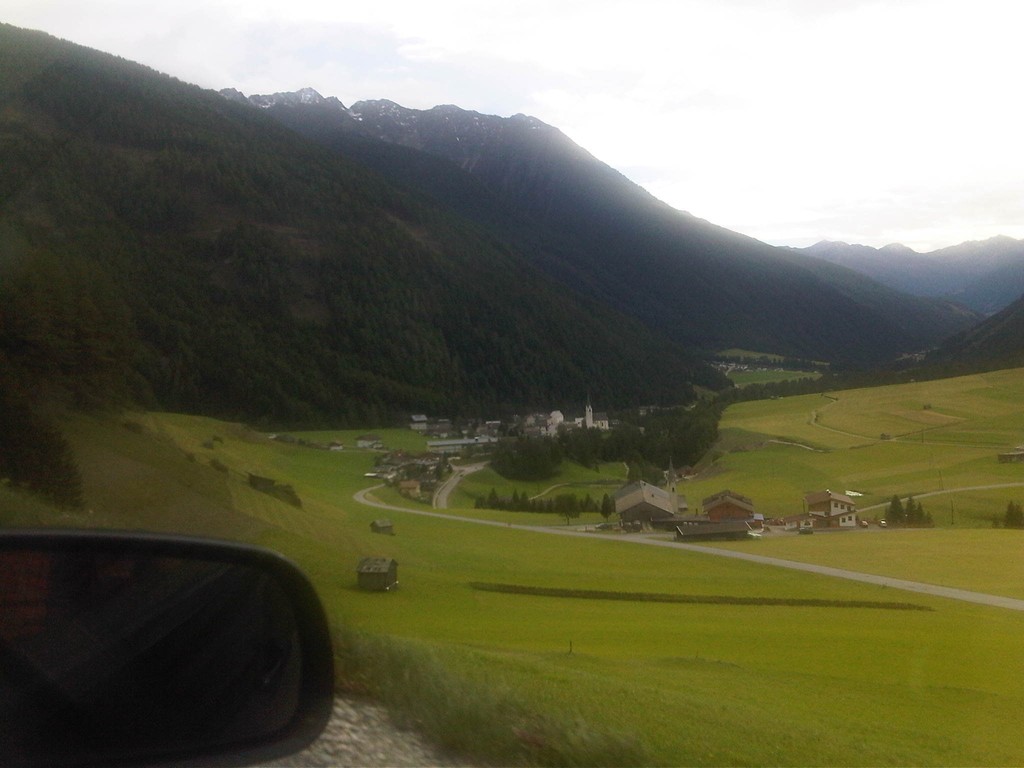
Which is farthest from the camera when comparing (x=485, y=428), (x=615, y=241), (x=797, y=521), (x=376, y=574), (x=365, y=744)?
(x=615, y=241)

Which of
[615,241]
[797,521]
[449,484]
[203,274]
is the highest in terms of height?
[615,241]

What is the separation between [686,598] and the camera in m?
8.96

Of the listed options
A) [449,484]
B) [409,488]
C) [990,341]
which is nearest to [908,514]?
[449,484]

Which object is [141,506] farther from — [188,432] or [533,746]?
[533,746]

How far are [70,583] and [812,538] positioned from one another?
11269 mm

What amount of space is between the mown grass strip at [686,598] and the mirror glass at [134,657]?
5439 mm

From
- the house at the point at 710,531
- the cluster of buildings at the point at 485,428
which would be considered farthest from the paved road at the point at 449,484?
the house at the point at 710,531

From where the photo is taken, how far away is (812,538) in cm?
1173

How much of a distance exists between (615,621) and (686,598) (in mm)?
1382

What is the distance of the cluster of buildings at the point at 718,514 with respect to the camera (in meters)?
11.9

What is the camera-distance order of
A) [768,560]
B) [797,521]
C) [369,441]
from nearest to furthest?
[768,560], [369,441], [797,521]

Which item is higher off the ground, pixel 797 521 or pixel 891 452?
pixel 891 452

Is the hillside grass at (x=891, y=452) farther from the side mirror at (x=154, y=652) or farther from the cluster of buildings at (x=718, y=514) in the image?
the side mirror at (x=154, y=652)

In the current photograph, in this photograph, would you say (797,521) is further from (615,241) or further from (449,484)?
(615,241)
